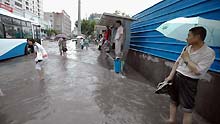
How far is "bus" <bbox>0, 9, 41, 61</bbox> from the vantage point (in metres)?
10.7

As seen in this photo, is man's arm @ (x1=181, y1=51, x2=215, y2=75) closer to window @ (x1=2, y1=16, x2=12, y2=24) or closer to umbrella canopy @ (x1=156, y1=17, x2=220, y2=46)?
umbrella canopy @ (x1=156, y1=17, x2=220, y2=46)

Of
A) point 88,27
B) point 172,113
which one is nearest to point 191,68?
point 172,113

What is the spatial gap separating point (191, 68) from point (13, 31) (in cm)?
1227

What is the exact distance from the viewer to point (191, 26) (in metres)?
2.76

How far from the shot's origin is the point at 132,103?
14.4 ft

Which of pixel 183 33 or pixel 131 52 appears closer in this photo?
pixel 183 33

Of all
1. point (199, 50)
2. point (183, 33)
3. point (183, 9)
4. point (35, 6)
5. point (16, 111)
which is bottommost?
point (16, 111)

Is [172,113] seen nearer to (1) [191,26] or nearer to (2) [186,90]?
(2) [186,90]

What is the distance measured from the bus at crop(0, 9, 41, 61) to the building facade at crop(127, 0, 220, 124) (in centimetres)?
729

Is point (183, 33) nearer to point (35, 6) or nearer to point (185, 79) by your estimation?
point (185, 79)

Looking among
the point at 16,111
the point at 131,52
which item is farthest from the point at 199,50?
the point at 131,52

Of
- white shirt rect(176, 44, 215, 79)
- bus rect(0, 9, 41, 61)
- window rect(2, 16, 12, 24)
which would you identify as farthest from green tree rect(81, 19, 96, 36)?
white shirt rect(176, 44, 215, 79)

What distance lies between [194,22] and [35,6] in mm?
100857

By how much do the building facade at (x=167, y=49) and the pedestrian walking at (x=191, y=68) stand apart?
797 millimetres
